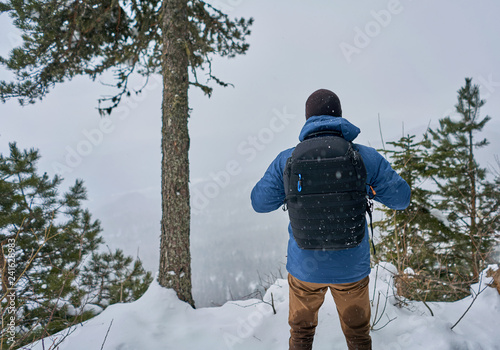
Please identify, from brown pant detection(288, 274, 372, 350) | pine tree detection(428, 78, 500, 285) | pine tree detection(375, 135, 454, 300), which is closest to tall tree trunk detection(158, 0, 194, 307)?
brown pant detection(288, 274, 372, 350)

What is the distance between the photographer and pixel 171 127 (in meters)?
3.71

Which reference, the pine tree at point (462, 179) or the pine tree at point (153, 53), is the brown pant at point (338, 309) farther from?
the pine tree at point (462, 179)

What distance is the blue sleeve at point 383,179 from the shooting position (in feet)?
6.17

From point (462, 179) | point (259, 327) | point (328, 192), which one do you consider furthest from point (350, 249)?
point (462, 179)

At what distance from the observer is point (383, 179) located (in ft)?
6.18

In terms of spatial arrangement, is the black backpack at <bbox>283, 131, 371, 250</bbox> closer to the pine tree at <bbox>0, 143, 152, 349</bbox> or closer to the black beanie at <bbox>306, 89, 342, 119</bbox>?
the black beanie at <bbox>306, 89, 342, 119</bbox>

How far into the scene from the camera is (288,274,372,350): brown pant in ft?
6.19

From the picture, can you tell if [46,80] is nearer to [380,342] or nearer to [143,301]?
[143,301]

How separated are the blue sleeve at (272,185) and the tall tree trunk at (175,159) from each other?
1845 millimetres

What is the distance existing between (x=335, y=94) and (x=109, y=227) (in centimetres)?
17186

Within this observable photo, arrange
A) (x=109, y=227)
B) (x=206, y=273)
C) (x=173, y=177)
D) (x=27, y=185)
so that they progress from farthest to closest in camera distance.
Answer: (x=109, y=227), (x=206, y=273), (x=27, y=185), (x=173, y=177)

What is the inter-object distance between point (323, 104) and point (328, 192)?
768 mm

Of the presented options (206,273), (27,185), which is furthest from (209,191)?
(206,273)

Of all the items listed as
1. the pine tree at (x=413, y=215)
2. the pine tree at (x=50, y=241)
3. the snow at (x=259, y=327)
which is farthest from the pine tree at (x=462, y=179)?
the pine tree at (x=50, y=241)
